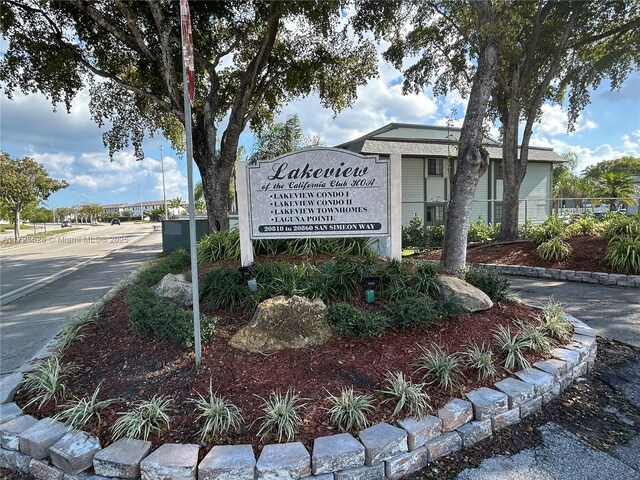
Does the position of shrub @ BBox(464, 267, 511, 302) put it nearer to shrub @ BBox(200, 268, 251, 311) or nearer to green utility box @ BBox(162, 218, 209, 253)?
shrub @ BBox(200, 268, 251, 311)

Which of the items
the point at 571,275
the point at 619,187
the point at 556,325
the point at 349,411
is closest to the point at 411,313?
the point at 349,411

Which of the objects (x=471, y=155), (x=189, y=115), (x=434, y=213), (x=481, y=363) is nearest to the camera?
(x=189, y=115)

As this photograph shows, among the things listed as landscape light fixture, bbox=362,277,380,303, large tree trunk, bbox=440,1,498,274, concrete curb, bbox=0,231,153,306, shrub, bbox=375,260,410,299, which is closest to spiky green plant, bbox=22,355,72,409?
landscape light fixture, bbox=362,277,380,303

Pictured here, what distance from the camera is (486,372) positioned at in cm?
301

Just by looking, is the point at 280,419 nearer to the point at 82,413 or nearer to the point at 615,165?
the point at 82,413

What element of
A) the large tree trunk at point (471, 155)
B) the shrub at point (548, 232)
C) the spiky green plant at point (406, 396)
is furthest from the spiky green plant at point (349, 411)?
the shrub at point (548, 232)

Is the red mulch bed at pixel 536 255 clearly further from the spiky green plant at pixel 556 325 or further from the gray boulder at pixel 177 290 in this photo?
the gray boulder at pixel 177 290

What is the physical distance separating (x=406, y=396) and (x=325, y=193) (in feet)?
8.88

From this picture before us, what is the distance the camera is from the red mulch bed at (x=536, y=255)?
25.9 feet

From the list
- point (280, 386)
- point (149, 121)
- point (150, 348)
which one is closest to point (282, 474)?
point (280, 386)

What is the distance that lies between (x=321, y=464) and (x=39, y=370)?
262 centimetres

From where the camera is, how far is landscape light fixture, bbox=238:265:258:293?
415cm

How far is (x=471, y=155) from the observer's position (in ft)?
18.4

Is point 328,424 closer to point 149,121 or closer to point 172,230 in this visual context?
point 172,230
